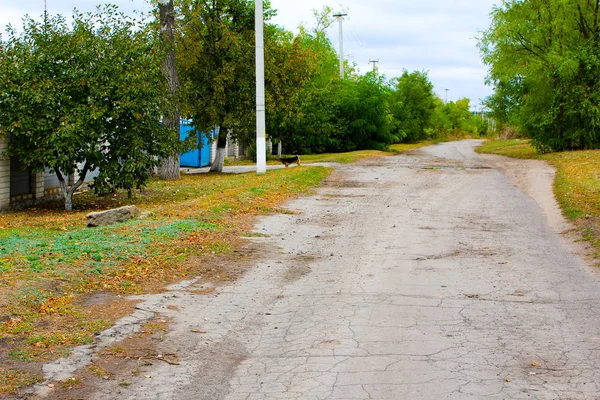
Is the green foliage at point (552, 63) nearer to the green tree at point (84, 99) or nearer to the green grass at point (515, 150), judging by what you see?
the green grass at point (515, 150)

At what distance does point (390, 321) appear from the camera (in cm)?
709

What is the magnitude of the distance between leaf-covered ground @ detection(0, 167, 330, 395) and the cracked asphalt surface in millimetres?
668

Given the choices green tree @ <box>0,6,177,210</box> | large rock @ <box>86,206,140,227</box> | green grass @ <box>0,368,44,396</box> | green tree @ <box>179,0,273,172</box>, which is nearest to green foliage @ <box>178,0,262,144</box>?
green tree @ <box>179,0,273,172</box>

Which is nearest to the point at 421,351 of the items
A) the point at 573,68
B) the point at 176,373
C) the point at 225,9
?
the point at 176,373

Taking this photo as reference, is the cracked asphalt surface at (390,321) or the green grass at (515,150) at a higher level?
Result: the green grass at (515,150)

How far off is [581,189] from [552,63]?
711 inches

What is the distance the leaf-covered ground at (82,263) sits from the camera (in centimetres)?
622

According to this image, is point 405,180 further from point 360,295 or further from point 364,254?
point 360,295

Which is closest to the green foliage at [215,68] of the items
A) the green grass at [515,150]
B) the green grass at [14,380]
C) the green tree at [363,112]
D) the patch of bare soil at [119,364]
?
the green tree at [363,112]

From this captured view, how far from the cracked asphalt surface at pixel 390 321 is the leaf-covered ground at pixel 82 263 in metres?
0.67

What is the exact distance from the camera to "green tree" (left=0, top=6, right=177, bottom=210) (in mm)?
16250

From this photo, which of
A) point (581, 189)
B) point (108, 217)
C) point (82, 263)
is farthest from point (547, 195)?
point (82, 263)

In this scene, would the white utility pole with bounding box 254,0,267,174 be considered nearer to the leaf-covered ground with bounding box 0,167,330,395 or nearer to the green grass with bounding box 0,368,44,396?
the leaf-covered ground with bounding box 0,167,330,395

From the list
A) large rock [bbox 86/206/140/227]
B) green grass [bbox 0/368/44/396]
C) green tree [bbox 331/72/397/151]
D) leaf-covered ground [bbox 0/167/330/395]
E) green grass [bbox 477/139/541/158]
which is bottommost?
green grass [bbox 0/368/44/396]
